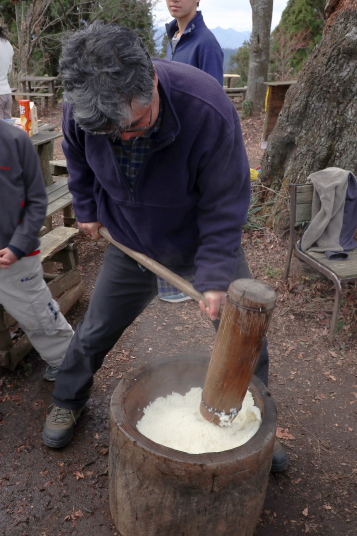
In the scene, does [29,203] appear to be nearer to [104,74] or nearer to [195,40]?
[104,74]

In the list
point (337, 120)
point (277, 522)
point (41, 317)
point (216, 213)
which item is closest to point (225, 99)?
point (216, 213)

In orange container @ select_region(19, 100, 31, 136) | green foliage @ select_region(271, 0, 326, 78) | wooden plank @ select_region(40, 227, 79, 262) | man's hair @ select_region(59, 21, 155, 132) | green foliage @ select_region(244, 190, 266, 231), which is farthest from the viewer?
green foliage @ select_region(271, 0, 326, 78)

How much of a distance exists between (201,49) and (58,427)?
9.89 feet

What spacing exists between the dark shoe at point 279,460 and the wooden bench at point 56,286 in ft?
5.87

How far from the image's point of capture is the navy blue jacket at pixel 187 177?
1.74 meters

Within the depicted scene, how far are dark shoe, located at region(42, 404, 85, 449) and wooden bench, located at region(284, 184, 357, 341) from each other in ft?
7.05

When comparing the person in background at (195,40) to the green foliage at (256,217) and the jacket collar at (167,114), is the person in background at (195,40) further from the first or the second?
the jacket collar at (167,114)

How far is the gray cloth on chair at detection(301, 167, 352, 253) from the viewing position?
12.7ft

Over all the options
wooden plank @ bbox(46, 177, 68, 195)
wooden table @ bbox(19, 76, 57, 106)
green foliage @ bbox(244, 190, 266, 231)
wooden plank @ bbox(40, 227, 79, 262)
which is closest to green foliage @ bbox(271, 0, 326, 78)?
wooden table @ bbox(19, 76, 57, 106)

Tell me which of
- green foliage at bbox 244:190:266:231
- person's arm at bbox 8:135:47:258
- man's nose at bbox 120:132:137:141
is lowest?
green foliage at bbox 244:190:266:231

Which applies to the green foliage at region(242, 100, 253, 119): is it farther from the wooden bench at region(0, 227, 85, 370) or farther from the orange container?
the wooden bench at region(0, 227, 85, 370)

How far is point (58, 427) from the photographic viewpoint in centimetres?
257

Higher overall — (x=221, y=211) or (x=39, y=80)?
(x=39, y=80)

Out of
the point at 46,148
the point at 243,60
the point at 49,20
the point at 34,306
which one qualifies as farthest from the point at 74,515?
the point at 243,60
